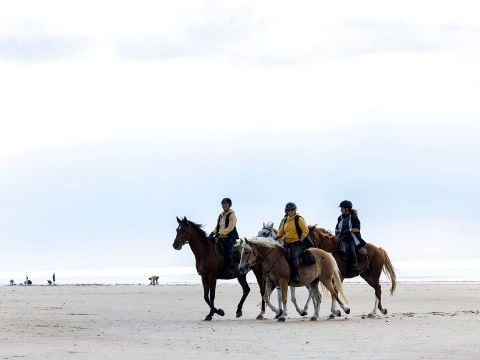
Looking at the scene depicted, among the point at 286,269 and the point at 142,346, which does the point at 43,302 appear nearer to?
the point at 286,269

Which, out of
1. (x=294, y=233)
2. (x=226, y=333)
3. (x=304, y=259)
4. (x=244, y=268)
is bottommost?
(x=226, y=333)

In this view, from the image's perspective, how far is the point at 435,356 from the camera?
14086 mm

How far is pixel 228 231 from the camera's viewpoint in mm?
22484

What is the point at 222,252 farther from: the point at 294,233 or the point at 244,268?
the point at 294,233

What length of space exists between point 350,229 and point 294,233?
1.57 metres

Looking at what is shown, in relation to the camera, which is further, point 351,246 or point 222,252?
point 351,246

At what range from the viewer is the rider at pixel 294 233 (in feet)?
70.5

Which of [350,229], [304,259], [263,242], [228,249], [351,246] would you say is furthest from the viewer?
[351,246]

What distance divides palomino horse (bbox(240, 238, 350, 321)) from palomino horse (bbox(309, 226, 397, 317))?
1019 millimetres

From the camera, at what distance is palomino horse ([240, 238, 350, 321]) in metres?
21.3

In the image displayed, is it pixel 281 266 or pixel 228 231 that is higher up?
pixel 228 231

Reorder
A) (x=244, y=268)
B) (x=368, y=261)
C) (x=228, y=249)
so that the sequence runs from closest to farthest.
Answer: (x=244, y=268) → (x=228, y=249) → (x=368, y=261)

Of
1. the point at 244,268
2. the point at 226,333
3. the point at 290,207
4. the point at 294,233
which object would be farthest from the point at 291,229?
the point at 226,333

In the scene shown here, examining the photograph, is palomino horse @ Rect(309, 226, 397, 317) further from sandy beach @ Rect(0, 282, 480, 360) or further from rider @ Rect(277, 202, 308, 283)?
rider @ Rect(277, 202, 308, 283)
